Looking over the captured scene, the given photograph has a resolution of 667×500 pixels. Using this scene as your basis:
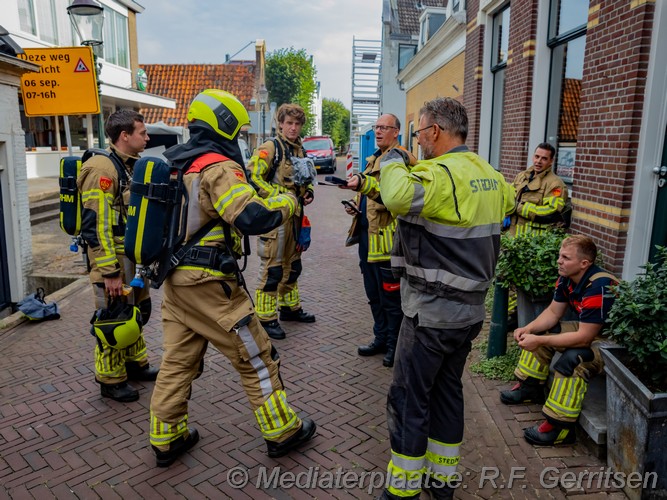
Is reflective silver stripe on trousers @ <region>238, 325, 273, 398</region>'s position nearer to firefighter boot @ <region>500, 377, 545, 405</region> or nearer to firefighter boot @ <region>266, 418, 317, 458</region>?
firefighter boot @ <region>266, 418, 317, 458</region>

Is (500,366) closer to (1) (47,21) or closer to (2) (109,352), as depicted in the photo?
(2) (109,352)

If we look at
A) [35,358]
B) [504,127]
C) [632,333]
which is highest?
[504,127]

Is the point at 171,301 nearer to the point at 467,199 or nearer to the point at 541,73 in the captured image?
the point at 467,199

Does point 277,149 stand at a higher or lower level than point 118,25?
lower

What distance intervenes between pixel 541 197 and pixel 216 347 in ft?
12.5

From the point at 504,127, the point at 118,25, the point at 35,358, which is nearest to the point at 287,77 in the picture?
the point at 118,25

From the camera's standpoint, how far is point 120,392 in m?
4.16

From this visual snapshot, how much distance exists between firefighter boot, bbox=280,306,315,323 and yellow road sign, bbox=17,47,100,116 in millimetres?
3819

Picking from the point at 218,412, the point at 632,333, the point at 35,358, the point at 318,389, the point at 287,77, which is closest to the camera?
the point at 632,333

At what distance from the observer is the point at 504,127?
26.3ft

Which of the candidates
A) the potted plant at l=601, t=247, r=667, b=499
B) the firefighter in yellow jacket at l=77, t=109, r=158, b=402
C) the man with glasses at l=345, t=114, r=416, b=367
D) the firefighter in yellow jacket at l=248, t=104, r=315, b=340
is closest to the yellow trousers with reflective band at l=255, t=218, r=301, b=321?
the firefighter in yellow jacket at l=248, t=104, r=315, b=340

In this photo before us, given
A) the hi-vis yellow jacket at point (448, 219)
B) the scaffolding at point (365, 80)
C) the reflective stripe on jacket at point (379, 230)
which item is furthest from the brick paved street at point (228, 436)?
the scaffolding at point (365, 80)

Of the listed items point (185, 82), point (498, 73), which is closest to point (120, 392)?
point (498, 73)

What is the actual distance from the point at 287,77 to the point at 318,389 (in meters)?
40.2
